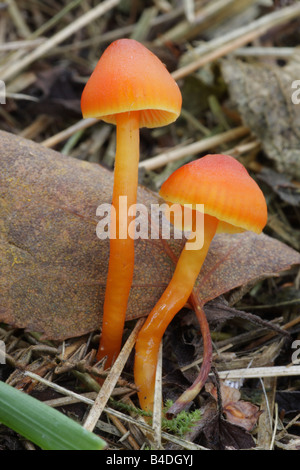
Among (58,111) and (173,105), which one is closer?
(173,105)

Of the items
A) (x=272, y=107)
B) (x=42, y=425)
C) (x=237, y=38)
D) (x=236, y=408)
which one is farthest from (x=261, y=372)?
(x=237, y=38)

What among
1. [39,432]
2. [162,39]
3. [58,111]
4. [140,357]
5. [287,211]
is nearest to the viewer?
[39,432]

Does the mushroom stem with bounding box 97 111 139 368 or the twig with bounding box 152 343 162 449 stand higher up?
the mushroom stem with bounding box 97 111 139 368

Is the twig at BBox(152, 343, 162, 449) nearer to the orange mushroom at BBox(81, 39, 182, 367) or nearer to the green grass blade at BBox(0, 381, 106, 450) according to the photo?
the orange mushroom at BBox(81, 39, 182, 367)

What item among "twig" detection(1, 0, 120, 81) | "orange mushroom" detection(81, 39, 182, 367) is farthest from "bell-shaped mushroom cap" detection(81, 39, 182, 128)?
"twig" detection(1, 0, 120, 81)

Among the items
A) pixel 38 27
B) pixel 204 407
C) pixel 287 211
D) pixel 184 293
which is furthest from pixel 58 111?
pixel 204 407

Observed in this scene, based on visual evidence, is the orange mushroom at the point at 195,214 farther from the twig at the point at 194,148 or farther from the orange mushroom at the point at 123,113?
the twig at the point at 194,148

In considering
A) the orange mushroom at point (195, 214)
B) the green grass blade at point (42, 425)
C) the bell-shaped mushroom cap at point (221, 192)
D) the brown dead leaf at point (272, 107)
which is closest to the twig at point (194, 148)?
the brown dead leaf at point (272, 107)

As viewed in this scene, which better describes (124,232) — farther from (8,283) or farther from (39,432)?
(39,432)
